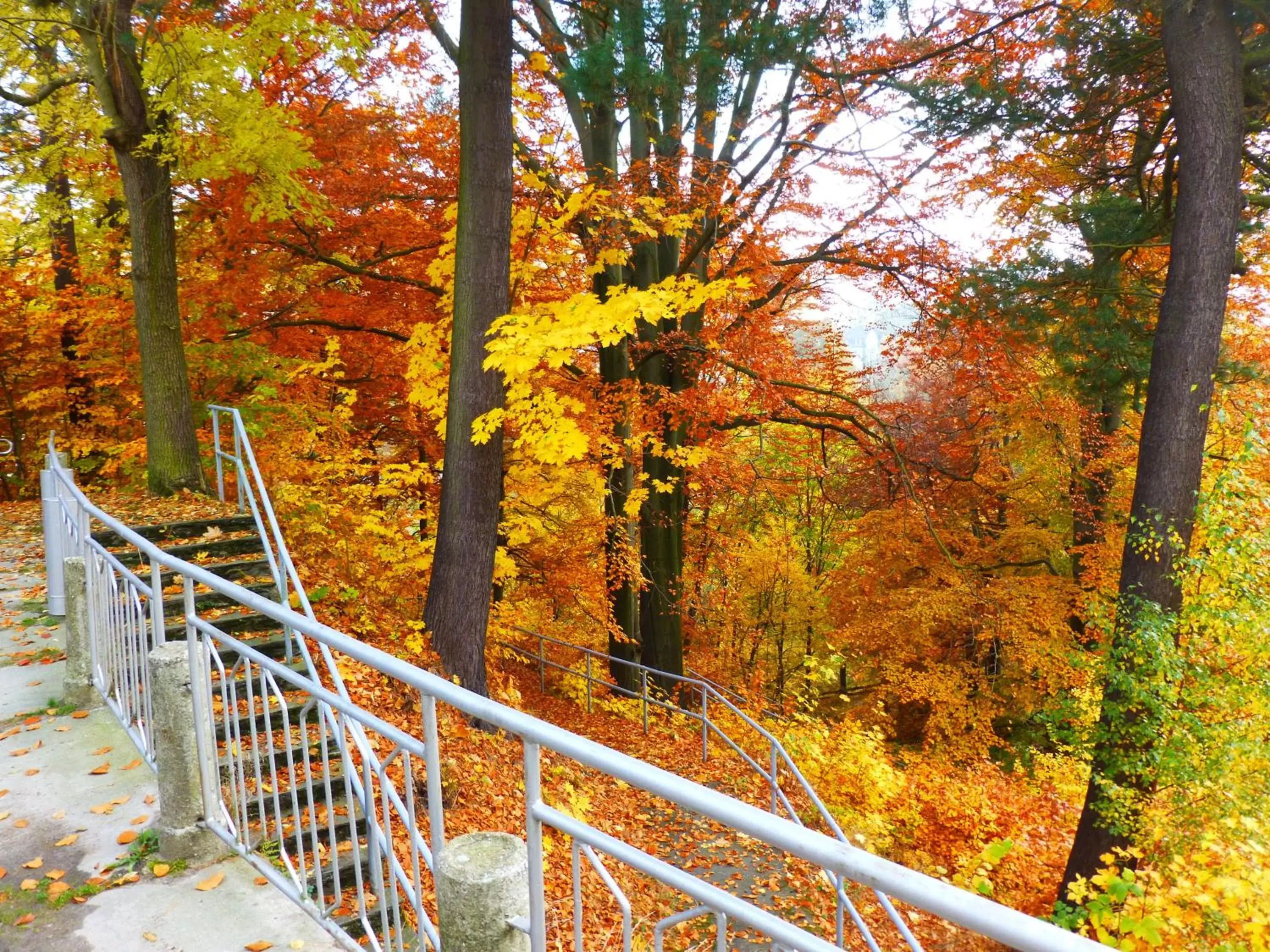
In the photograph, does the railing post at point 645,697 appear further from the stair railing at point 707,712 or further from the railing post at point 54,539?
the railing post at point 54,539

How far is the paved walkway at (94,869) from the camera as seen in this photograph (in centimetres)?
282

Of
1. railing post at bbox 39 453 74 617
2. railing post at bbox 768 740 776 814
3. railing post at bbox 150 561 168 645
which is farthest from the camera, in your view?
railing post at bbox 768 740 776 814

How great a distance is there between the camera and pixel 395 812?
527 cm

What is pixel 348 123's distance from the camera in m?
9.79

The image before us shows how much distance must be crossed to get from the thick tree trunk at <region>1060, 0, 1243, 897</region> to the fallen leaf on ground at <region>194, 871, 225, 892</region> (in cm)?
657

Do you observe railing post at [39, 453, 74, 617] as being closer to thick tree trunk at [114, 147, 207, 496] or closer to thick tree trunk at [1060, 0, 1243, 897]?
thick tree trunk at [114, 147, 207, 496]

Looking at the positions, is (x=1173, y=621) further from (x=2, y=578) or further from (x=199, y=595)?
(x=2, y=578)

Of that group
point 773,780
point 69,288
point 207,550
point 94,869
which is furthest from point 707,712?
point 69,288

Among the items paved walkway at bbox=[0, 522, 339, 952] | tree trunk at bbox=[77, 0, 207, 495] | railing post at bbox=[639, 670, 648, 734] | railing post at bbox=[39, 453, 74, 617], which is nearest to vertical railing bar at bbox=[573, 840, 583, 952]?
paved walkway at bbox=[0, 522, 339, 952]

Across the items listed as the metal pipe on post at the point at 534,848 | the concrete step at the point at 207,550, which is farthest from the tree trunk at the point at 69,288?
the metal pipe on post at the point at 534,848

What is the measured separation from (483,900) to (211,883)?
77.7 inches

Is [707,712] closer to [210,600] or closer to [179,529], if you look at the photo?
[210,600]

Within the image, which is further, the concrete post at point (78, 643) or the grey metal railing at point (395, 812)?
the concrete post at point (78, 643)

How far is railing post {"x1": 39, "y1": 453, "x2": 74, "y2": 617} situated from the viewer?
583 centimetres
